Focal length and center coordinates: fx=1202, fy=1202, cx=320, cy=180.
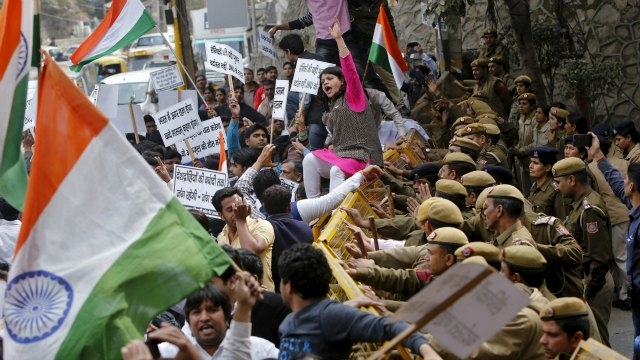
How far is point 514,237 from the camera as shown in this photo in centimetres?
761

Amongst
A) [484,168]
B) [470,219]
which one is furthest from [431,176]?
[470,219]

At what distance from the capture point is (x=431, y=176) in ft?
32.7

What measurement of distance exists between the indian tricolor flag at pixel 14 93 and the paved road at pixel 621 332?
5357 millimetres

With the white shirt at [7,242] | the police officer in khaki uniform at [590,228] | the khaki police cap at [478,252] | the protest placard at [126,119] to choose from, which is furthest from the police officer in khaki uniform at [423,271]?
the protest placard at [126,119]

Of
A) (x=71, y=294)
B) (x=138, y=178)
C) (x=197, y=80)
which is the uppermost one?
(x=138, y=178)

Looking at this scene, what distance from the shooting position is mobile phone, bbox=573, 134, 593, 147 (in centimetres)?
1032

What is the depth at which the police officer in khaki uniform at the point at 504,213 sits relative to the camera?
7770mm

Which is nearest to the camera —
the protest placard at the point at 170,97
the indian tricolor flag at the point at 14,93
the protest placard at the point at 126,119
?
the indian tricolor flag at the point at 14,93

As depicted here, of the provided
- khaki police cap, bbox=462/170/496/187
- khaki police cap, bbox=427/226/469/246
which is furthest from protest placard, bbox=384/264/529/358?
A: khaki police cap, bbox=462/170/496/187

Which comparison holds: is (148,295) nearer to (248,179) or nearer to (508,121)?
(248,179)

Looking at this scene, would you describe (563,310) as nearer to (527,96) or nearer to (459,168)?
(459,168)

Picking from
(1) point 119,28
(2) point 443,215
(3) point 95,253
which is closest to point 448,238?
(2) point 443,215

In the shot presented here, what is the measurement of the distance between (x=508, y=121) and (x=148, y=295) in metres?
10.1

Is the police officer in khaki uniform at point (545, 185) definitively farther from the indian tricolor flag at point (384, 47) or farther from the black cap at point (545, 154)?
the indian tricolor flag at point (384, 47)
